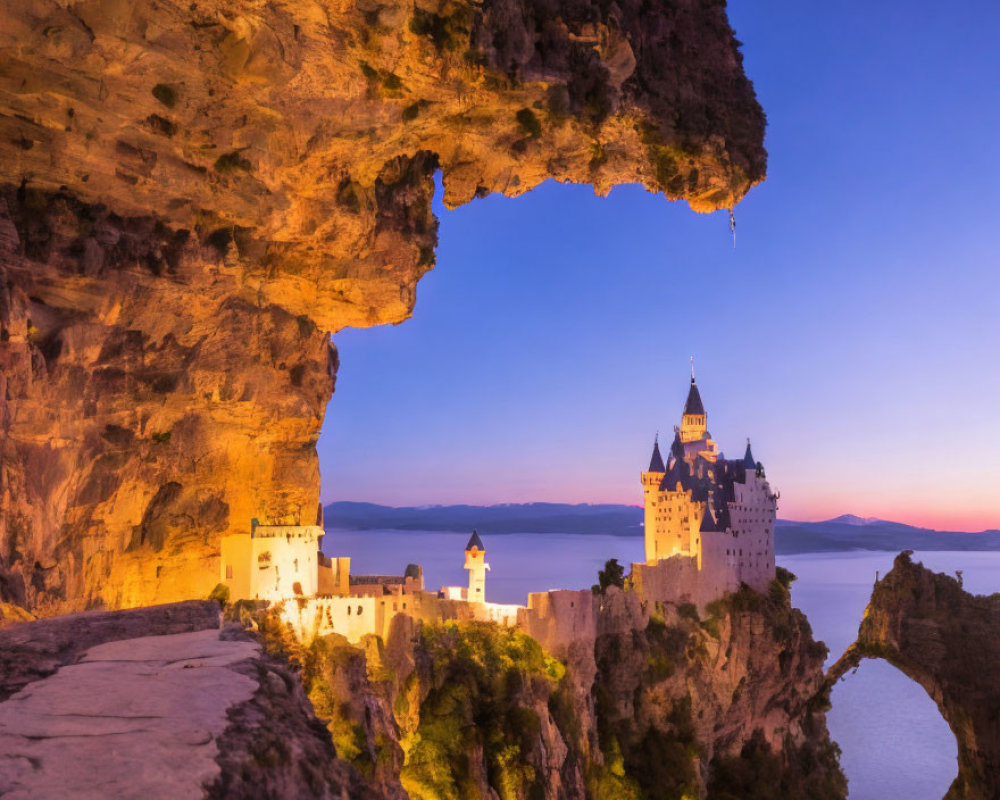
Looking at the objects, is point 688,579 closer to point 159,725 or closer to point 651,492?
point 651,492

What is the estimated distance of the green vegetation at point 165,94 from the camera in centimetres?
1525

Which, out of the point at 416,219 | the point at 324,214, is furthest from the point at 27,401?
the point at 416,219

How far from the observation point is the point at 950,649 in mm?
48594

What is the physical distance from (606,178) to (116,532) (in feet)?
59.4

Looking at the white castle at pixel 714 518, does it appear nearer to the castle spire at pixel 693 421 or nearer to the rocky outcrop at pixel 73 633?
the castle spire at pixel 693 421

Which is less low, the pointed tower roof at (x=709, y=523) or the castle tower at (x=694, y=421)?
the castle tower at (x=694, y=421)

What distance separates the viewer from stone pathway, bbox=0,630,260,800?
3480 mm

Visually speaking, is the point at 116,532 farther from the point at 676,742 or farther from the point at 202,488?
the point at 676,742

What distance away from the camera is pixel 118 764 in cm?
364

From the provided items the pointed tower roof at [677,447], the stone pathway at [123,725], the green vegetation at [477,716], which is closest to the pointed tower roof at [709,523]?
the pointed tower roof at [677,447]

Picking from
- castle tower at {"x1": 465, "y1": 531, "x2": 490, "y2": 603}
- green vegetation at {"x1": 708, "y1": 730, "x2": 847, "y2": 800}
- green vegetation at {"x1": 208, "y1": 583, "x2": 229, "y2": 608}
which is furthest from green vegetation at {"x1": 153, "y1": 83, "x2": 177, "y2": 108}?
green vegetation at {"x1": 708, "y1": 730, "x2": 847, "y2": 800}

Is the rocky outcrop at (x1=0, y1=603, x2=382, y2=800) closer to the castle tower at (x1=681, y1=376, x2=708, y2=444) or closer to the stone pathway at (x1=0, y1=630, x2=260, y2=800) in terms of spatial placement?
the stone pathway at (x1=0, y1=630, x2=260, y2=800)

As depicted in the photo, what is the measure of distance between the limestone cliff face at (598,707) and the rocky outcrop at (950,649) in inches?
217

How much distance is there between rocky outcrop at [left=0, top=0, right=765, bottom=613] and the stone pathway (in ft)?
36.4
